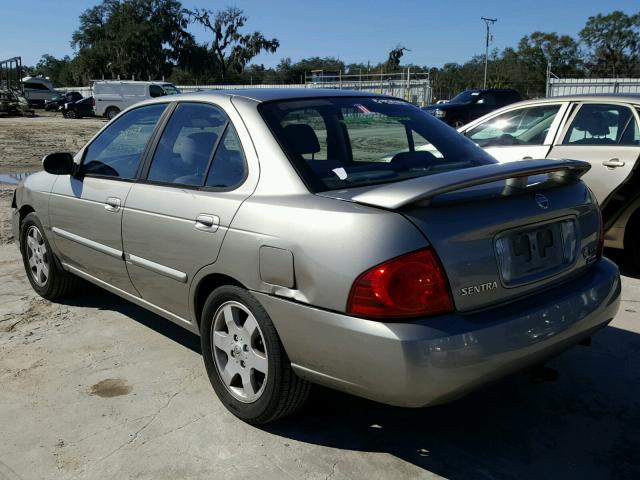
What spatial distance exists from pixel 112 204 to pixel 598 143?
4.33m

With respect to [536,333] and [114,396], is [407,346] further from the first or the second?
[114,396]

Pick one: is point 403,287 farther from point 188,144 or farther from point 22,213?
point 22,213

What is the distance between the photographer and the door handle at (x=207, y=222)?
296 cm

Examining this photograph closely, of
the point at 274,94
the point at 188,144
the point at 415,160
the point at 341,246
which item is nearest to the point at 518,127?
the point at 415,160

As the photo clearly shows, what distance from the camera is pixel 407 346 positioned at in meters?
2.28

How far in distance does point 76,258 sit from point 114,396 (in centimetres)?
130

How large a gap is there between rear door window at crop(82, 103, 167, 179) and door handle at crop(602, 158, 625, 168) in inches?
155

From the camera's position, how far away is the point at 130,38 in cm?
7194

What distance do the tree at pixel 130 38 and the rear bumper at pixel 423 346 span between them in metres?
76.3

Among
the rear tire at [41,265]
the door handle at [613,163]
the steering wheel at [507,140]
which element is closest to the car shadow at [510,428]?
the door handle at [613,163]

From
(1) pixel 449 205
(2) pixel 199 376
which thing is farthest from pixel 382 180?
(2) pixel 199 376

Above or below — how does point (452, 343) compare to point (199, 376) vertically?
above

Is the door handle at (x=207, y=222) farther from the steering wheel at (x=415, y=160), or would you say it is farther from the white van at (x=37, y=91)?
the white van at (x=37, y=91)

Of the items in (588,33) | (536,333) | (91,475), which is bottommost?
(91,475)
